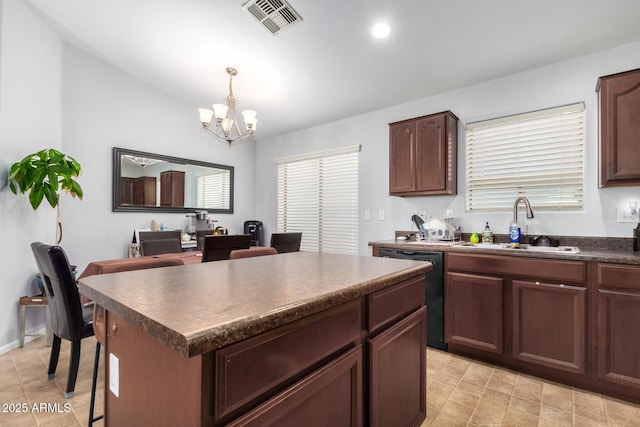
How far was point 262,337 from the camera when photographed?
720 mm

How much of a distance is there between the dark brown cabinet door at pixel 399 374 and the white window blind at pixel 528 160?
6.43ft

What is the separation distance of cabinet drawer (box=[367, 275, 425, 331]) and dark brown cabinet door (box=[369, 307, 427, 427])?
0.13 feet

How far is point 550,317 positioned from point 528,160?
142cm

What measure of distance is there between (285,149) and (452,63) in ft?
9.27

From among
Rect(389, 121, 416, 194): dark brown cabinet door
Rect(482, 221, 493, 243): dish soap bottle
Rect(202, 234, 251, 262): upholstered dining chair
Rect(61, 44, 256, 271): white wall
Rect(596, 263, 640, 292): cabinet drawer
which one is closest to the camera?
Rect(596, 263, 640, 292): cabinet drawer

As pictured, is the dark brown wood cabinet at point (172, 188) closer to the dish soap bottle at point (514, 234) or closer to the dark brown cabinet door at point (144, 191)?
the dark brown cabinet door at point (144, 191)

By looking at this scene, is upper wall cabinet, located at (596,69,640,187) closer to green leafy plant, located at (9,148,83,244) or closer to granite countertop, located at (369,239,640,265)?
granite countertop, located at (369,239,640,265)

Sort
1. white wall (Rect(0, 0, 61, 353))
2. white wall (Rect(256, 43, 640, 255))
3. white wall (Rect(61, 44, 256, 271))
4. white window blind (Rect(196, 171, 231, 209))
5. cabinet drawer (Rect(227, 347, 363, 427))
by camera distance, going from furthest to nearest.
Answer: white window blind (Rect(196, 171, 231, 209))
white wall (Rect(61, 44, 256, 271))
white wall (Rect(0, 0, 61, 353))
white wall (Rect(256, 43, 640, 255))
cabinet drawer (Rect(227, 347, 363, 427))

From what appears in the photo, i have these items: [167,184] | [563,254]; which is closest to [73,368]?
[167,184]

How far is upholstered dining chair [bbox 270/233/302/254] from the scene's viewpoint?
3.22 m

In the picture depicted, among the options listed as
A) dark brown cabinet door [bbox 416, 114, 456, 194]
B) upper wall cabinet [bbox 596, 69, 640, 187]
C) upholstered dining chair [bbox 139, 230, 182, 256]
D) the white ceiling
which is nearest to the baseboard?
upholstered dining chair [bbox 139, 230, 182, 256]

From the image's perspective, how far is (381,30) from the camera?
Answer: 2.38 meters

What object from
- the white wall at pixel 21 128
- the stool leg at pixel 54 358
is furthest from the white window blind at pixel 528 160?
the white wall at pixel 21 128

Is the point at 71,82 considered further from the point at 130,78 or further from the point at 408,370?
the point at 408,370
